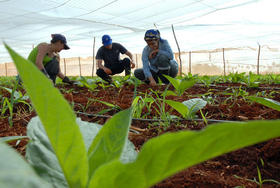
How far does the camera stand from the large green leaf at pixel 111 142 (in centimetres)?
32

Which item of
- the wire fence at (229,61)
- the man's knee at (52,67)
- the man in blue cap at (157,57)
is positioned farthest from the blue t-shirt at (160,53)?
the wire fence at (229,61)

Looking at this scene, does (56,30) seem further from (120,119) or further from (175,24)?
(120,119)

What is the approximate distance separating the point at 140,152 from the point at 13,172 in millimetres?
111

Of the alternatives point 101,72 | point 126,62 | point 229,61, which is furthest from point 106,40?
point 229,61

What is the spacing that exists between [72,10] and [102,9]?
0.68m

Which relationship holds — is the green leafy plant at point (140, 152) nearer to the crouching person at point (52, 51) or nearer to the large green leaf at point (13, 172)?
the large green leaf at point (13, 172)

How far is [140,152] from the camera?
0.73 ft

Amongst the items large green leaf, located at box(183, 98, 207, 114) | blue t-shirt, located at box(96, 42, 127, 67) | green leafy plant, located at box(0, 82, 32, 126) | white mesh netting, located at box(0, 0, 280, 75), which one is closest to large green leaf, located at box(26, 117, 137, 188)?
green leafy plant, located at box(0, 82, 32, 126)

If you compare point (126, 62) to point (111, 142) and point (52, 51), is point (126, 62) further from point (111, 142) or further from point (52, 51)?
point (111, 142)

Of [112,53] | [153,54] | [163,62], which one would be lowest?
[163,62]

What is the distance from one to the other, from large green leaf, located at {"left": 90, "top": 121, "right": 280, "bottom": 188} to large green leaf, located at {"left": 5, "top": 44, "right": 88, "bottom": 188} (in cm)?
5

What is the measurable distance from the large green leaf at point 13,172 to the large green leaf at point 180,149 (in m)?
0.09

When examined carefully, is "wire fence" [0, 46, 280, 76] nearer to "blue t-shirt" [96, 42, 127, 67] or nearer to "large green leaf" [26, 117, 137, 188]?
"blue t-shirt" [96, 42, 127, 67]

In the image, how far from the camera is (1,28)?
7.23 m
